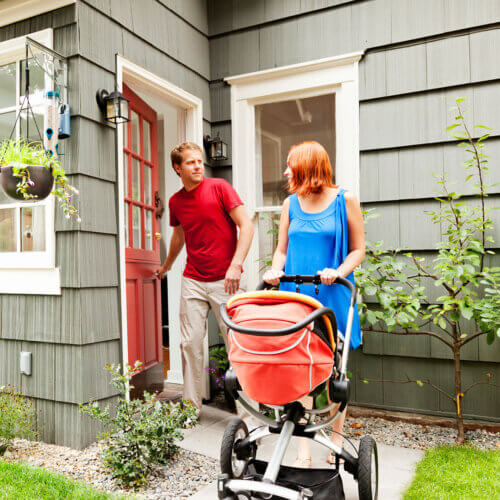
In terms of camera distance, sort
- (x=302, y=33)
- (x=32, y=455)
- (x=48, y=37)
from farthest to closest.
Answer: (x=302, y=33)
(x=48, y=37)
(x=32, y=455)

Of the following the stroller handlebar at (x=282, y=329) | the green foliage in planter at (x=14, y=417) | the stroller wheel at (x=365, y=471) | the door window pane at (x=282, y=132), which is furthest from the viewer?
the door window pane at (x=282, y=132)

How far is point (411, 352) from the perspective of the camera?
297 cm

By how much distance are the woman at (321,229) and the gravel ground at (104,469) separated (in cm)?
49

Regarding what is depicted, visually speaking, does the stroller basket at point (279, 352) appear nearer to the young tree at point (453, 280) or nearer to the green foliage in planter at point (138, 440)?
the green foliage in planter at point (138, 440)

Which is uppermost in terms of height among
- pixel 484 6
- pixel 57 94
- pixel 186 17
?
pixel 186 17

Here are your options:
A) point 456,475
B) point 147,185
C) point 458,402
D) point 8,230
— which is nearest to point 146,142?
point 147,185

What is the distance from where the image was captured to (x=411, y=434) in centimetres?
274

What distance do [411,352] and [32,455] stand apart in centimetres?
222

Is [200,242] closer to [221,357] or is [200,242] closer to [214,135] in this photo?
[221,357]

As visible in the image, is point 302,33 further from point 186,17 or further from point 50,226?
point 50,226

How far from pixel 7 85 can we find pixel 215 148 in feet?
4.55

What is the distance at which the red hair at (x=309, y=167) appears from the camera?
2.01 m

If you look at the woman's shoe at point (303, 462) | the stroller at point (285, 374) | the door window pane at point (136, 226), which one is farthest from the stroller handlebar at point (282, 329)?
the door window pane at point (136, 226)

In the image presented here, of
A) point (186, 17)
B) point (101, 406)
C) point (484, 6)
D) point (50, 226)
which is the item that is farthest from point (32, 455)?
point (484, 6)
